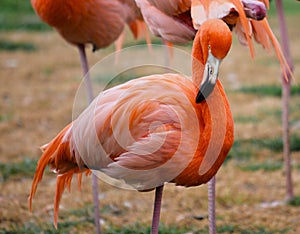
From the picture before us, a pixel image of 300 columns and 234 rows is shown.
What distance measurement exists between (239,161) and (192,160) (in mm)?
2697

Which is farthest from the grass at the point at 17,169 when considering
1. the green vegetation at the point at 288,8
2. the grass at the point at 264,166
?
the green vegetation at the point at 288,8

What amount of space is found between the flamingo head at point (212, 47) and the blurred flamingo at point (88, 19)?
1.22 meters

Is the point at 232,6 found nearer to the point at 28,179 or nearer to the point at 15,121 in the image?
the point at 28,179

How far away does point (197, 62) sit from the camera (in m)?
2.72

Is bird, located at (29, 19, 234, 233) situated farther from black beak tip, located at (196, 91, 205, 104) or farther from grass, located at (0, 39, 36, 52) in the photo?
grass, located at (0, 39, 36, 52)

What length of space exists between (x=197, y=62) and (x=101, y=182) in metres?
2.36

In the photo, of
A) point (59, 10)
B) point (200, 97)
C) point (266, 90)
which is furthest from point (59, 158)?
point (266, 90)

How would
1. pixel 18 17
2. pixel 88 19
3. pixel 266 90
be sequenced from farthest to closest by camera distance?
1. pixel 18 17
2. pixel 266 90
3. pixel 88 19

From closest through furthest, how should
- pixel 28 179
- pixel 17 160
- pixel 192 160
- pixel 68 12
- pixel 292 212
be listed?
pixel 192 160
pixel 68 12
pixel 292 212
pixel 28 179
pixel 17 160

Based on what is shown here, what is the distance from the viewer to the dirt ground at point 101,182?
4.14m

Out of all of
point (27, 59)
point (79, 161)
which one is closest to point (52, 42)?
point (27, 59)

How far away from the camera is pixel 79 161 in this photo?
2963 mm

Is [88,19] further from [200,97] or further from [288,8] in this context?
[288,8]

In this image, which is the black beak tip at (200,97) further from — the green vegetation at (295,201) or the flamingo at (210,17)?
the green vegetation at (295,201)
